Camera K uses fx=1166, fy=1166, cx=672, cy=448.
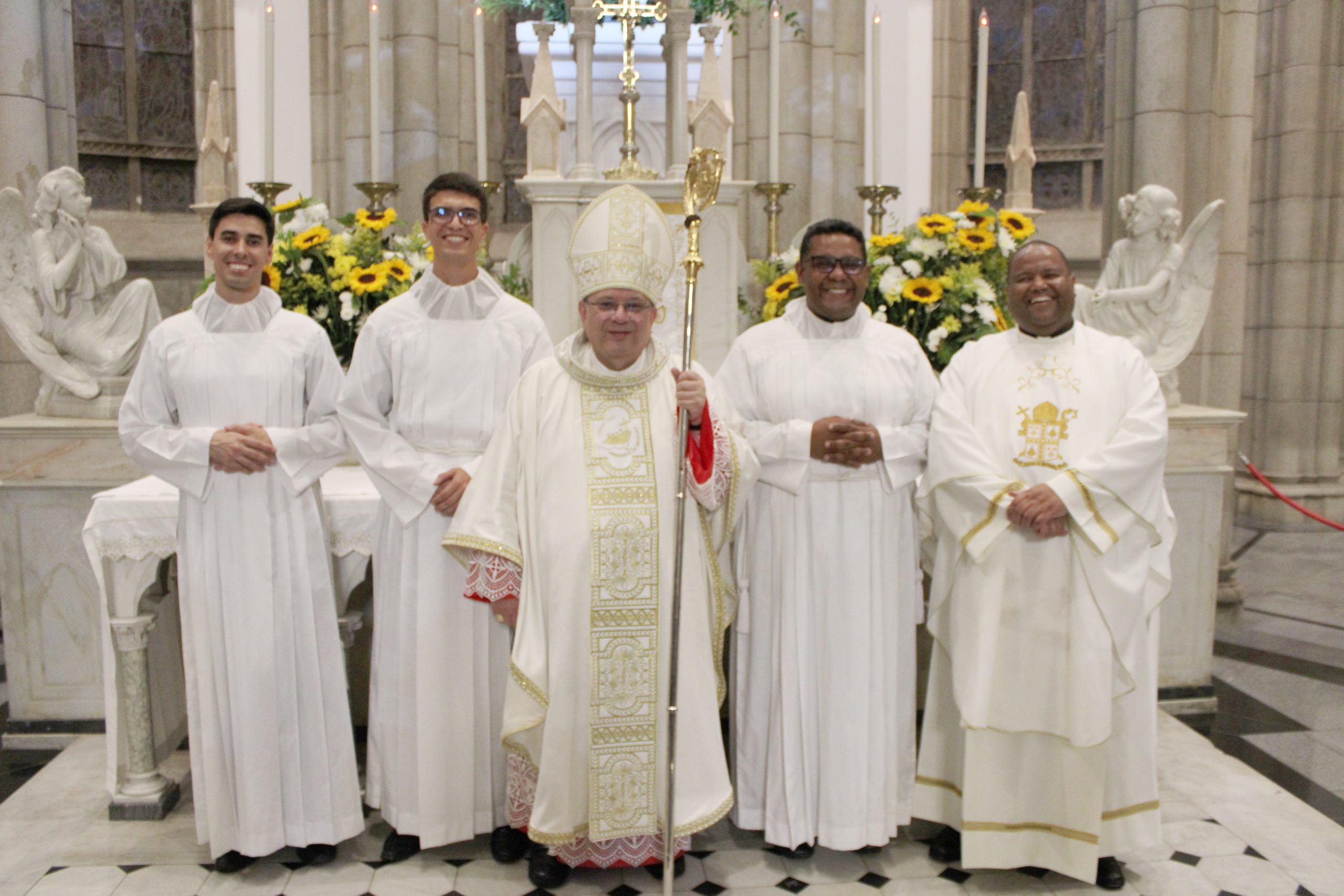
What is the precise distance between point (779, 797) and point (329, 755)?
4.67 ft

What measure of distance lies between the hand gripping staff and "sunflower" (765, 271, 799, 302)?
1520mm

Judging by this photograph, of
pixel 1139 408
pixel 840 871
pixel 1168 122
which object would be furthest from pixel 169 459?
pixel 1168 122

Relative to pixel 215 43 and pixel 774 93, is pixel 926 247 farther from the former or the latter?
pixel 215 43

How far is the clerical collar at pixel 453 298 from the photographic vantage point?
3.64 meters

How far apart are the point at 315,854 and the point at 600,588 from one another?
1368 millimetres

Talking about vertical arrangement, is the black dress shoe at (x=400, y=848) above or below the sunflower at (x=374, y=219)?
below

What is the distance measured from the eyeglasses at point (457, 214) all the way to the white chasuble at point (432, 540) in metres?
0.20

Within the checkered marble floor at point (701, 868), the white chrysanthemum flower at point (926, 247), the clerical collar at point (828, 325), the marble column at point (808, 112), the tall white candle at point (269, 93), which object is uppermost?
the marble column at point (808, 112)

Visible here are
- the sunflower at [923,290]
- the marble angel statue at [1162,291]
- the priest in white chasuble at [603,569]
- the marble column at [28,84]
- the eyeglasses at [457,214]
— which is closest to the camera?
the priest in white chasuble at [603,569]

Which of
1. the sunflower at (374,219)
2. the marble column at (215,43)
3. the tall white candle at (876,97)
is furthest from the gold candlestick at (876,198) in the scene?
the marble column at (215,43)

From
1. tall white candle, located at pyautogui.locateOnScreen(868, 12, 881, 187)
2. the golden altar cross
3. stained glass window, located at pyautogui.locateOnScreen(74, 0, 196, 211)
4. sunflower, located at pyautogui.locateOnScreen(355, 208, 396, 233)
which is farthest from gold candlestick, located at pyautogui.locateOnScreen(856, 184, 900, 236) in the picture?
stained glass window, located at pyautogui.locateOnScreen(74, 0, 196, 211)

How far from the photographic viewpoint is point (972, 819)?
353cm

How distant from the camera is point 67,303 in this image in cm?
515

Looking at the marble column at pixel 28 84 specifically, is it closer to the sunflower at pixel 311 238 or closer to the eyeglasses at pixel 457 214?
the sunflower at pixel 311 238
